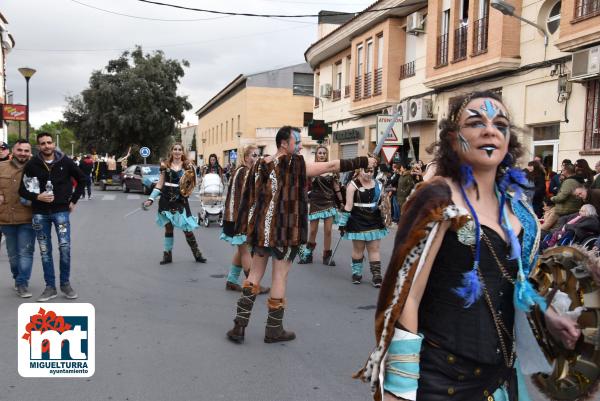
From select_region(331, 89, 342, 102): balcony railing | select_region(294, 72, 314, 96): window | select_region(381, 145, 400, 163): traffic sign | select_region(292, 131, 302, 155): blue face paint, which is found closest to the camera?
select_region(292, 131, 302, 155): blue face paint

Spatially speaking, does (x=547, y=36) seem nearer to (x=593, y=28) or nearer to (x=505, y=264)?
(x=593, y=28)

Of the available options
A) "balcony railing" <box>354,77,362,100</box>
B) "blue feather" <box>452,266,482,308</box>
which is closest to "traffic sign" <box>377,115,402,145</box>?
"blue feather" <box>452,266,482,308</box>

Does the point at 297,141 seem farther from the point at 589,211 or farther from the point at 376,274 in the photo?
the point at 589,211

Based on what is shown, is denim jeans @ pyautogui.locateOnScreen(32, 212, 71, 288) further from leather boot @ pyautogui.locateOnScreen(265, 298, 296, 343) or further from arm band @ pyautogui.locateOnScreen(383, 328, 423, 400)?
arm band @ pyautogui.locateOnScreen(383, 328, 423, 400)

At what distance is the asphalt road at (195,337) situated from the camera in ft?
13.5

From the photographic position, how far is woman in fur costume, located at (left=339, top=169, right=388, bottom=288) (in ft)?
25.7

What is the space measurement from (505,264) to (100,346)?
13.1ft

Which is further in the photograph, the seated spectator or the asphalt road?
the seated spectator

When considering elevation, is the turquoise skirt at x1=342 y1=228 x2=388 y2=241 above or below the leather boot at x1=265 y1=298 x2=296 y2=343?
above

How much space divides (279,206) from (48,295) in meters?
3.29

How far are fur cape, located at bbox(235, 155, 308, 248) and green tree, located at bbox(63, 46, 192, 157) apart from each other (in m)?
38.5

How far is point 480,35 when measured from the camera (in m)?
15.7

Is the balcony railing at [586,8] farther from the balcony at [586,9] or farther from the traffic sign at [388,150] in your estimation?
the traffic sign at [388,150]

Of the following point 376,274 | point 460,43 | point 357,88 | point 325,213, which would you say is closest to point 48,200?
point 376,274
